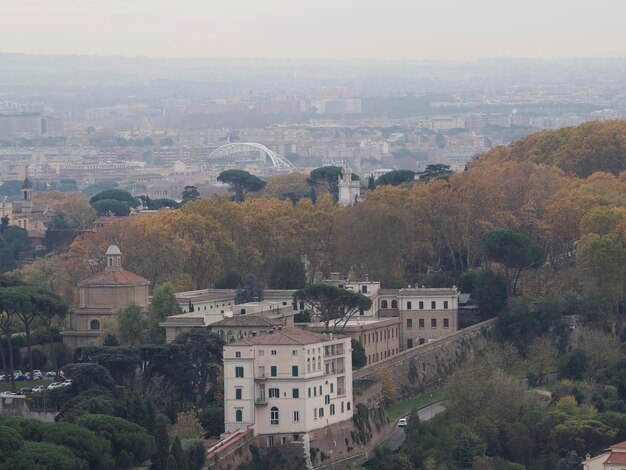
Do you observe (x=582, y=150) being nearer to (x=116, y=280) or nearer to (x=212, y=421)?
(x=116, y=280)

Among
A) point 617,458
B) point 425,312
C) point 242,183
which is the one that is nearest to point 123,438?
point 617,458

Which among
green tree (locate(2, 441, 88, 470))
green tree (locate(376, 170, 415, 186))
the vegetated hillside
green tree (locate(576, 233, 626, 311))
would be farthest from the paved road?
green tree (locate(376, 170, 415, 186))

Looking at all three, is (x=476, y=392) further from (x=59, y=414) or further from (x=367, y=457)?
(x=59, y=414)

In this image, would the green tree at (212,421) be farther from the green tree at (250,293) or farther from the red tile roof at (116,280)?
the red tile roof at (116,280)

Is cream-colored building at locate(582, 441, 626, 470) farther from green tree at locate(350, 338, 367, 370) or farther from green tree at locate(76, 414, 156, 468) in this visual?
green tree at locate(76, 414, 156, 468)

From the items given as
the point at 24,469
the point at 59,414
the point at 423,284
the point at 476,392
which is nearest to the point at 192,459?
the point at 59,414
